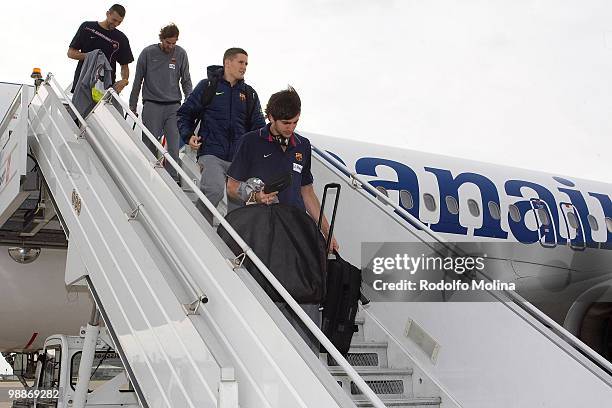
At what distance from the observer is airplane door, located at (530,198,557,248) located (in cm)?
1023

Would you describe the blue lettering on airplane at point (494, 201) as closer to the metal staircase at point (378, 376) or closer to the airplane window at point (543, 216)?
the airplane window at point (543, 216)

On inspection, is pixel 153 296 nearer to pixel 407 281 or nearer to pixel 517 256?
pixel 407 281

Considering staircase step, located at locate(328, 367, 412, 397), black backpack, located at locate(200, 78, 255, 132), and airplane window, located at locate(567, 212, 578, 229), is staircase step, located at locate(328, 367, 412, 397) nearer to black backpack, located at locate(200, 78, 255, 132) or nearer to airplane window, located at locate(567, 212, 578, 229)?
black backpack, located at locate(200, 78, 255, 132)

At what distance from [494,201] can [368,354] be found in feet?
18.4

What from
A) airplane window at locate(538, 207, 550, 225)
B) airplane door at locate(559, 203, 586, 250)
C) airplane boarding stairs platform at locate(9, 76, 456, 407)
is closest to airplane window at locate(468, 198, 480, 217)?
airplane window at locate(538, 207, 550, 225)

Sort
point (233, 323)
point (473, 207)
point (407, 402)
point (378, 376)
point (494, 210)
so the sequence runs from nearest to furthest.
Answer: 1. point (233, 323)
2. point (407, 402)
3. point (378, 376)
4. point (473, 207)
5. point (494, 210)

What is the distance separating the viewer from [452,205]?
30.8 ft

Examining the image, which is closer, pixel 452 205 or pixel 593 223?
pixel 452 205

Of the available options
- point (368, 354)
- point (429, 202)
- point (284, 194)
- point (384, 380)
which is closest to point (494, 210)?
point (429, 202)

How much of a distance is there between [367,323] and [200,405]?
2091mm

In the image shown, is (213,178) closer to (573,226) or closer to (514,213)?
(514,213)

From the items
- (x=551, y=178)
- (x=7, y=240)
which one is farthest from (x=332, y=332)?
(x=551, y=178)

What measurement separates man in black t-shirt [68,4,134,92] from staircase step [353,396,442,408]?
4011mm

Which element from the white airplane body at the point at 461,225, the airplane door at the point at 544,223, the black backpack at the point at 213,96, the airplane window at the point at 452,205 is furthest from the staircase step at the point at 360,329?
the airplane door at the point at 544,223
